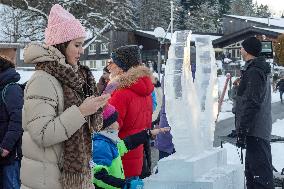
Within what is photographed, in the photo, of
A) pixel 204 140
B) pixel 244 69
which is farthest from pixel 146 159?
pixel 244 69

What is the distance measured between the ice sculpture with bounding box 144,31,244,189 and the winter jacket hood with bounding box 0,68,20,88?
146 centimetres

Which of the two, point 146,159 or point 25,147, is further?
point 146,159

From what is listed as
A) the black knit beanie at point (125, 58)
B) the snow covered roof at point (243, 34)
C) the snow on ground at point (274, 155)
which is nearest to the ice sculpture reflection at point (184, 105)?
the black knit beanie at point (125, 58)

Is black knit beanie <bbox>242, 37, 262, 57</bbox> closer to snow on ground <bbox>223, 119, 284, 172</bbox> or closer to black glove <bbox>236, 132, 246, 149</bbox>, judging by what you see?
black glove <bbox>236, 132, 246, 149</bbox>

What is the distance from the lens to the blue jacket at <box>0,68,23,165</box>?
4.81 meters

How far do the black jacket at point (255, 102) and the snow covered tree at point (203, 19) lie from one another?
6964cm

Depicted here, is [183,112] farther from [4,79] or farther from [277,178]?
[277,178]

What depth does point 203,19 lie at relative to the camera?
77.7 metres

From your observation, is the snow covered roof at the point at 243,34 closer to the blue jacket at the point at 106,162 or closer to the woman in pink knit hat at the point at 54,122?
the blue jacket at the point at 106,162

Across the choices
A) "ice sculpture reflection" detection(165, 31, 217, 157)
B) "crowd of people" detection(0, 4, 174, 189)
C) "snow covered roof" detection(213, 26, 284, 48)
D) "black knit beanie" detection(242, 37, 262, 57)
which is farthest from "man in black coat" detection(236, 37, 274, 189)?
"snow covered roof" detection(213, 26, 284, 48)

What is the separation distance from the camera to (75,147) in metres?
2.99

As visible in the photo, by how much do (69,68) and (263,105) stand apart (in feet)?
11.4

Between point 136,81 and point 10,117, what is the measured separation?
3.75ft

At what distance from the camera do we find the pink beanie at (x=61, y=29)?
3145mm
